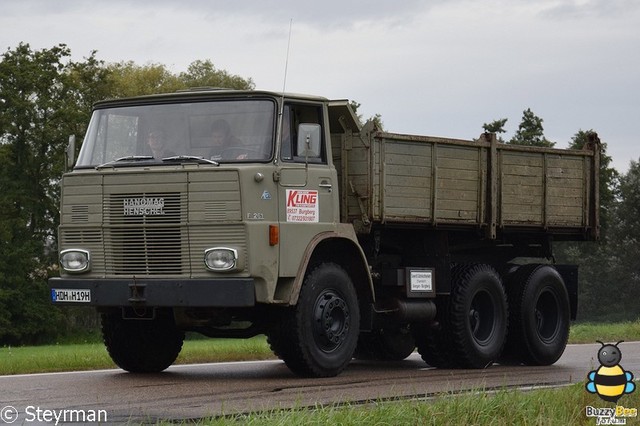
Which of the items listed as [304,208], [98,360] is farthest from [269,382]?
[98,360]

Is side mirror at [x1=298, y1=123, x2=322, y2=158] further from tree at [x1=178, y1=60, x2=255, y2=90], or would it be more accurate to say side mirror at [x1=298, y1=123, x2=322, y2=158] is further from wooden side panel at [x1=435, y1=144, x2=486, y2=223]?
tree at [x1=178, y1=60, x2=255, y2=90]

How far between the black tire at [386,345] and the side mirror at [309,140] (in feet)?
13.5

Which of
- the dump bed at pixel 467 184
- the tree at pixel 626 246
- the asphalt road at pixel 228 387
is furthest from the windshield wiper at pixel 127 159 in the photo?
the tree at pixel 626 246

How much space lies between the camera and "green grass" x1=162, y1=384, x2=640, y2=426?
8539 millimetres

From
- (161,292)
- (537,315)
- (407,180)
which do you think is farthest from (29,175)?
(161,292)

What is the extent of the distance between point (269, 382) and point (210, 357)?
4451mm

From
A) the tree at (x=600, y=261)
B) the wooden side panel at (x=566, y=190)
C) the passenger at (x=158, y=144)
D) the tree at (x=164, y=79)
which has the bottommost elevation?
the tree at (x=600, y=261)

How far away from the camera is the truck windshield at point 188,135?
12867 mm

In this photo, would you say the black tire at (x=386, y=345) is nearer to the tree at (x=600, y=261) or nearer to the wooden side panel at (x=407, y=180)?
the wooden side panel at (x=407, y=180)

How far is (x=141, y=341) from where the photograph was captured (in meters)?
14.0

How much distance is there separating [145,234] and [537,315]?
634 centimetres

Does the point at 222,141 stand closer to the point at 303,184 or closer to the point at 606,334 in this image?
the point at 303,184

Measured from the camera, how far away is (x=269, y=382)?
1273 centimetres

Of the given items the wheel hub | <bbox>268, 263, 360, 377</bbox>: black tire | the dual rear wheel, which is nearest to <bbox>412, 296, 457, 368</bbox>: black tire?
the dual rear wheel
